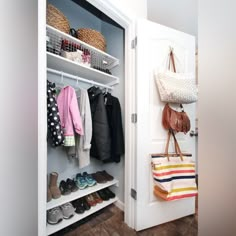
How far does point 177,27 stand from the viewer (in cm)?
184

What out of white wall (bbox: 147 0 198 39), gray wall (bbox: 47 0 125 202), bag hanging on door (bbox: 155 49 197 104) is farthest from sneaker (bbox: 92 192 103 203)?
white wall (bbox: 147 0 198 39)

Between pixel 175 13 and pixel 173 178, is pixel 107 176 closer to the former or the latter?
pixel 173 178

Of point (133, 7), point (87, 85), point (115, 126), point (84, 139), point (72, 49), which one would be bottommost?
point (84, 139)

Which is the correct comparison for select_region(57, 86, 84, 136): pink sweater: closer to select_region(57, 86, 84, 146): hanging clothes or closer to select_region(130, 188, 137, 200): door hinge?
select_region(57, 86, 84, 146): hanging clothes

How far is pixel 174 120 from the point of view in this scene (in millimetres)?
1195

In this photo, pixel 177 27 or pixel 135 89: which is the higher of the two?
pixel 177 27

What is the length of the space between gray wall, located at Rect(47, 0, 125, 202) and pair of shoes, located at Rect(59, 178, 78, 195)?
0.09 meters

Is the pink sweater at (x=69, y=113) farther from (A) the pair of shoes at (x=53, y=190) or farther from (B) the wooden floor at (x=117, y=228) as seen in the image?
(B) the wooden floor at (x=117, y=228)

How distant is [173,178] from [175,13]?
5.69 feet

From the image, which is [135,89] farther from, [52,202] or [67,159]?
[52,202]

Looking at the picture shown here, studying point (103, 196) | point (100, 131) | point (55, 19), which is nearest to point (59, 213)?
point (103, 196)

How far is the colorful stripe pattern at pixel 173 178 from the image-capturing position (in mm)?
1105
